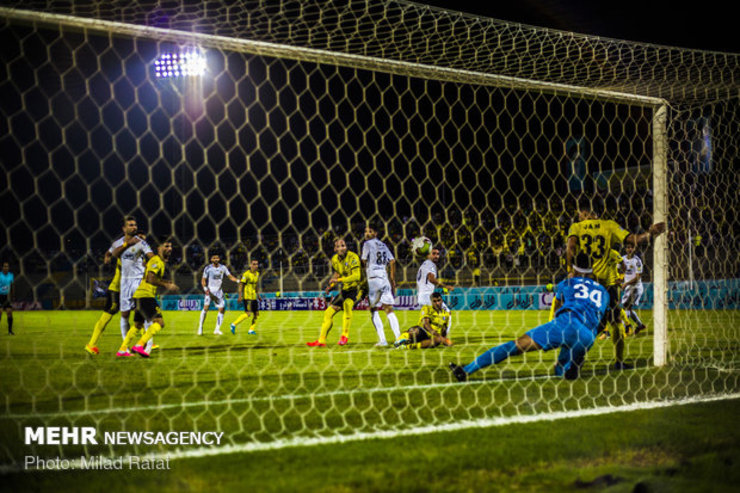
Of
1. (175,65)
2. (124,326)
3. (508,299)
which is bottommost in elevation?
(508,299)

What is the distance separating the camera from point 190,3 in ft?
14.6

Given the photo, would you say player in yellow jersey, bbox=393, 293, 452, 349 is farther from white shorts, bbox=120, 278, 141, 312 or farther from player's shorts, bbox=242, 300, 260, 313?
player's shorts, bbox=242, 300, 260, 313

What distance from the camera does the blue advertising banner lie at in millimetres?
20859

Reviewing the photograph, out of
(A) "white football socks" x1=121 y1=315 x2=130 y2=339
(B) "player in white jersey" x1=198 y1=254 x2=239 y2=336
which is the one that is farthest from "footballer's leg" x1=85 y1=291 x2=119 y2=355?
(B) "player in white jersey" x1=198 y1=254 x2=239 y2=336

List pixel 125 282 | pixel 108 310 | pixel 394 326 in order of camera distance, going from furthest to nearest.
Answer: pixel 394 326 < pixel 125 282 < pixel 108 310

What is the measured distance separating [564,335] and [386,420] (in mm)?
1612

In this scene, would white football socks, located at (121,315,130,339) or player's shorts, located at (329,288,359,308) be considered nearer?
white football socks, located at (121,315,130,339)

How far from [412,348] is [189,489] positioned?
7.21m

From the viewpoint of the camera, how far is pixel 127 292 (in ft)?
31.2

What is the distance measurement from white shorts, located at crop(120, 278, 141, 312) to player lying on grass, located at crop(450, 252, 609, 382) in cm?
569

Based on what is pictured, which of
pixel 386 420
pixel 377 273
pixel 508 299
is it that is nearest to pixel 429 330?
pixel 377 273

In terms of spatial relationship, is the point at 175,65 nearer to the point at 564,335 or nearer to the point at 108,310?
the point at 108,310

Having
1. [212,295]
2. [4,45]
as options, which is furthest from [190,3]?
[212,295]

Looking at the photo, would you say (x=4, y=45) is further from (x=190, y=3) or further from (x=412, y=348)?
(x=412, y=348)
